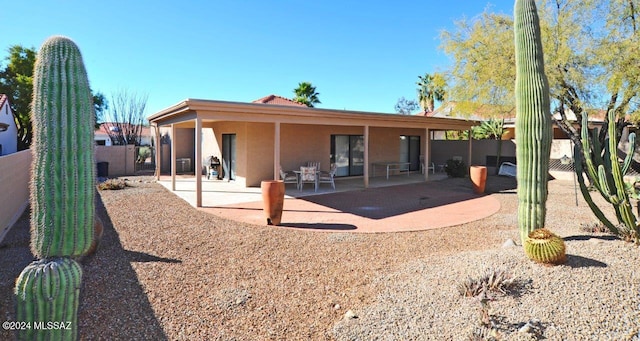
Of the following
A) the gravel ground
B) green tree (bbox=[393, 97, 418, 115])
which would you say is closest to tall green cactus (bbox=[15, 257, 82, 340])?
the gravel ground

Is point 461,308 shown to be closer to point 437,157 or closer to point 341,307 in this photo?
point 341,307

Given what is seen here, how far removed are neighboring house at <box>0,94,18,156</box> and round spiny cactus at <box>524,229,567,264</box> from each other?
18.6 m

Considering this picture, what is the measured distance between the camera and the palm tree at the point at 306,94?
26.6 m

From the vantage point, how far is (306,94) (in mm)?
26828

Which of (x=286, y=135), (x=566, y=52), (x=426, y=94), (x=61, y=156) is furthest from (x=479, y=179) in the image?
Result: (x=426, y=94)

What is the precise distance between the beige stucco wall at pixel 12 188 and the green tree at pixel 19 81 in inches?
599

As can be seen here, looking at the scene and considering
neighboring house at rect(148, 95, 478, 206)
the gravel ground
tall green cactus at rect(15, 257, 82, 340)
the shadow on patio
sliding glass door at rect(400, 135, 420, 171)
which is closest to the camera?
tall green cactus at rect(15, 257, 82, 340)

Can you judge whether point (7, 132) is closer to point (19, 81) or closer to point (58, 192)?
point (19, 81)

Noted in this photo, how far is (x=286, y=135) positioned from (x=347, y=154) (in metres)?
3.34

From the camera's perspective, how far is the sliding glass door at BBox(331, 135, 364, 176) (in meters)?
15.4

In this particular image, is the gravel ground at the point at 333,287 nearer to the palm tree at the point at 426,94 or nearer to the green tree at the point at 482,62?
the green tree at the point at 482,62

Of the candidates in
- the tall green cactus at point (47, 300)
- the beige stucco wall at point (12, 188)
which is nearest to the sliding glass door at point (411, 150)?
the beige stucco wall at point (12, 188)

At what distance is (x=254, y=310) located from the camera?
150 inches

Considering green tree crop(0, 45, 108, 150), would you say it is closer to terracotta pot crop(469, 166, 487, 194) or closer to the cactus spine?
terracotta pot crop(469, 166, 487, 194)
